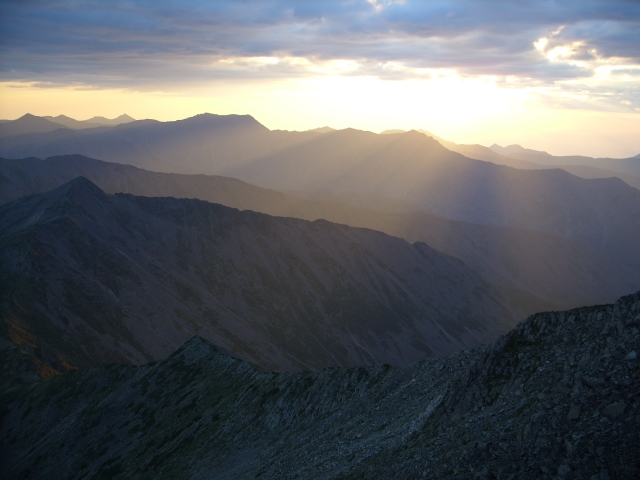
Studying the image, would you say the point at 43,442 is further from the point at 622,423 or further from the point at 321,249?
the point at 321,249

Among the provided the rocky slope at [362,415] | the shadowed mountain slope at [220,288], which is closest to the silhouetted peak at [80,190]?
the shadowed mountain slope at [220,288]

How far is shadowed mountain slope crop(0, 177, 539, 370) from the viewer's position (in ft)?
283

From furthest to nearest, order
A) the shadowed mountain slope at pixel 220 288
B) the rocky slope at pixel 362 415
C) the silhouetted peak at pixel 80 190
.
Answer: the silhouetted peak at pixel 80 190 < the shadowed mountain slope at pixel 220 288 < the rocky slope at pixel 362 415

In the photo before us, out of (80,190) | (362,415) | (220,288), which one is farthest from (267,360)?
(362,415)

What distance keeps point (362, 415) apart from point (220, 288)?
9859 cm

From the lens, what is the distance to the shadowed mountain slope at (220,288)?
283 ft

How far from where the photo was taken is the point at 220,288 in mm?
125688

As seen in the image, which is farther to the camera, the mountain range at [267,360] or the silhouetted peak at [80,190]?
the silhouetted peak at [80,190]

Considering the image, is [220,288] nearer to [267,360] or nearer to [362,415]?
[267,360]

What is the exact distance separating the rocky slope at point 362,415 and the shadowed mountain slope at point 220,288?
19.5 meters

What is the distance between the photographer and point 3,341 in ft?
219

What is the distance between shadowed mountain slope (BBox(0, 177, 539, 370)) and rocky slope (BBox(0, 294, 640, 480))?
1947 cm

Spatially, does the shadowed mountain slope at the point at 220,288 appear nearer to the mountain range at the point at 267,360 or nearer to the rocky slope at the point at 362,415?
the mountain range at the point at 267,360

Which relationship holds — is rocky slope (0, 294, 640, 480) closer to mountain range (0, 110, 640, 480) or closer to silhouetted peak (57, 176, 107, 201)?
mountain range (0, 110, 640, 480)
